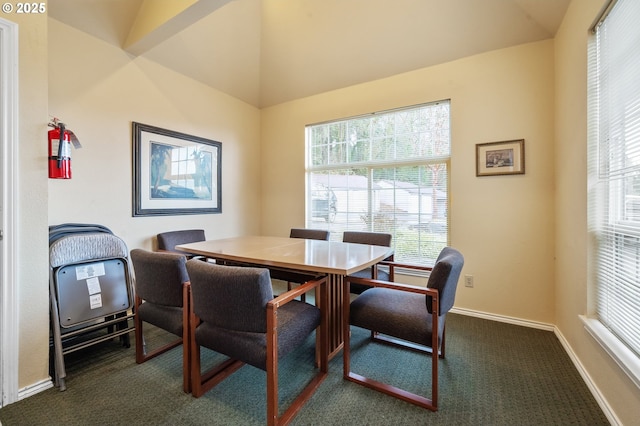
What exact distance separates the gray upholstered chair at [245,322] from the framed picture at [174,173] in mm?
1811

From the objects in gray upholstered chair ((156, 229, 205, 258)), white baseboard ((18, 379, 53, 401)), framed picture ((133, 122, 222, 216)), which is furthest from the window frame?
framed picture ((133, 122, 222, 216))

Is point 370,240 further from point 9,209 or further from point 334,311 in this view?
point 9,209

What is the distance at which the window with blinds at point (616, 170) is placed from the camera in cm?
134

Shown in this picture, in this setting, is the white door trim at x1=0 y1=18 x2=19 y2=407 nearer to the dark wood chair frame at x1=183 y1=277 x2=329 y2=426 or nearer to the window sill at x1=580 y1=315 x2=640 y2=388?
the dark wood chair frame at x1=183 y1=277 x2=329 y2=426

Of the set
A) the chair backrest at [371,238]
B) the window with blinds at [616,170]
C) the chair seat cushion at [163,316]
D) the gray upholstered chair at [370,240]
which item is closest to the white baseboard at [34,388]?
the chair seat cushion at [163,316]

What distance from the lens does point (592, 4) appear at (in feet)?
5.45

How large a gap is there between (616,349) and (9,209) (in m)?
3.29

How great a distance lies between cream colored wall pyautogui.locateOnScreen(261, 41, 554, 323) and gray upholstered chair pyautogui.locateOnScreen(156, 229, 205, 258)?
8.97ft

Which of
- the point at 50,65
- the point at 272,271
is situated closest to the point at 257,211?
the point at 272,271

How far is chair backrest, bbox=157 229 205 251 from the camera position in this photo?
284 centimetres

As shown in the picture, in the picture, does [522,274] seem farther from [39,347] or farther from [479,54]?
[39,347]

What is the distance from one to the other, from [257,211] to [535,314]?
3.55 m

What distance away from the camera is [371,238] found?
2814mm

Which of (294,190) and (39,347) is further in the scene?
(294,190)
